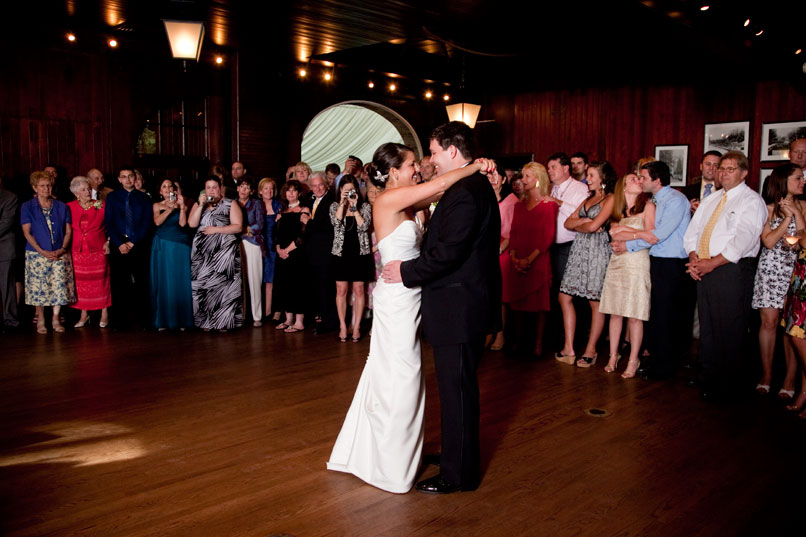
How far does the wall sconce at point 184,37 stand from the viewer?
565cm

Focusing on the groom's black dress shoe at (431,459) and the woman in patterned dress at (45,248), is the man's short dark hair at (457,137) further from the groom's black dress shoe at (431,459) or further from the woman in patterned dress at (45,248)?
the woman in patterned dress at (45,248)

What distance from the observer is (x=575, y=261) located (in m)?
5.30

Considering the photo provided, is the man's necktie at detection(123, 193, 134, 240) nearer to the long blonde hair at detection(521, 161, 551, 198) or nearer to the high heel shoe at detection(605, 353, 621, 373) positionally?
the long blonde hair at detection(521, 161, 551, 198)

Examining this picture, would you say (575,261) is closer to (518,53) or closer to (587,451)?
(587,451)

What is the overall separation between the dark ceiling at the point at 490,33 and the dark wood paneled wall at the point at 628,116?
308 mm

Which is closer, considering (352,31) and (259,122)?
(352,31)

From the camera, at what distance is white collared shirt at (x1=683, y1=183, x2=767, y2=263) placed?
A: 412 centimetres

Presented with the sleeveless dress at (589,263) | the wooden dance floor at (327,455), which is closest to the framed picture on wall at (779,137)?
the sleeveless dress at (589,263)

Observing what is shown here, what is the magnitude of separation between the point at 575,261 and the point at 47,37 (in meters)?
6.56

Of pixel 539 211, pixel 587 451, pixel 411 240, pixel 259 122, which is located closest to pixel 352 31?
pixel 259 122

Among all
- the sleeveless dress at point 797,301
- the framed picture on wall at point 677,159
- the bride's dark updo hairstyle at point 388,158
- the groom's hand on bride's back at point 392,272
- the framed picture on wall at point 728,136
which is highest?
the framed picture on wall at point 728,136

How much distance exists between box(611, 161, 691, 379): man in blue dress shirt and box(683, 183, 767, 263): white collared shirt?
1.29ft

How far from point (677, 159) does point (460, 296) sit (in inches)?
333

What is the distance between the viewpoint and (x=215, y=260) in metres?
6.46
